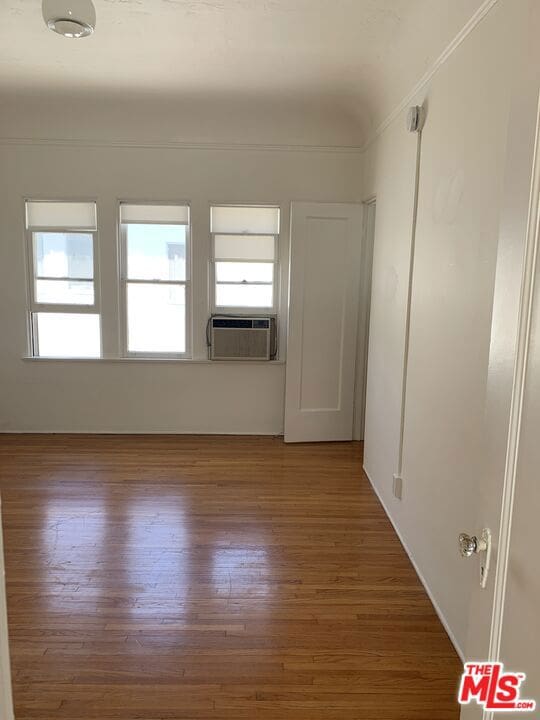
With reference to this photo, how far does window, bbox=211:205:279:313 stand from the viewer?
480cm

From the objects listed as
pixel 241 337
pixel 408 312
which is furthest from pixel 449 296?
pixel 241 337

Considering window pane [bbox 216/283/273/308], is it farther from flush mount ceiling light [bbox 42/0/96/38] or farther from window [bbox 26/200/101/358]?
flush mount ceiling light [bbox 42/0/96/38]

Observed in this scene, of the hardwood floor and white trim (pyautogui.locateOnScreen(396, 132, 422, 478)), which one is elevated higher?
white trim (pyautogui.locateOnScreen(396, 132, 422, 478))

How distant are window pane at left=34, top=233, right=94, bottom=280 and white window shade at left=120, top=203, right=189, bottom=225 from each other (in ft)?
1.32

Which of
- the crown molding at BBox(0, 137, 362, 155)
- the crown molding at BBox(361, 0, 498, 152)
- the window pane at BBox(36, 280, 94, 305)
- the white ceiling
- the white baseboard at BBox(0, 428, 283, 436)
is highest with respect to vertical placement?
the white ceiling

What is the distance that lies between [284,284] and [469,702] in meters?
4.01

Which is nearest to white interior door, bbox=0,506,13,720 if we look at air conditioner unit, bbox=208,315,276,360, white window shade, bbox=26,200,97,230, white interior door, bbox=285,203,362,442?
white interior door, bbox=285,203,362,442

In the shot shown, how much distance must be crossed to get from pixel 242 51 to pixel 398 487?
9.76 feet

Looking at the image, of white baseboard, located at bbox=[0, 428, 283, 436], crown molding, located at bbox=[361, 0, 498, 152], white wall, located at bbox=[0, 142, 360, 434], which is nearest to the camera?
crown molding, located at bbox=[361, 0, 498, 152]

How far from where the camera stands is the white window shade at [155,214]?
4.74 metres

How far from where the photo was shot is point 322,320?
464cm

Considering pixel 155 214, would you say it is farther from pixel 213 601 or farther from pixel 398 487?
pixel 213 601

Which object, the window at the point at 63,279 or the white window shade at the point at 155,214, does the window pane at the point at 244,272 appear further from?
the window at the point at 63,279

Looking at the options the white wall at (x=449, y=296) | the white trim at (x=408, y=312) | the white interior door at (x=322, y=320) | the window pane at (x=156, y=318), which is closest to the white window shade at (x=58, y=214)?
the window pane at (x=156, y=318)
